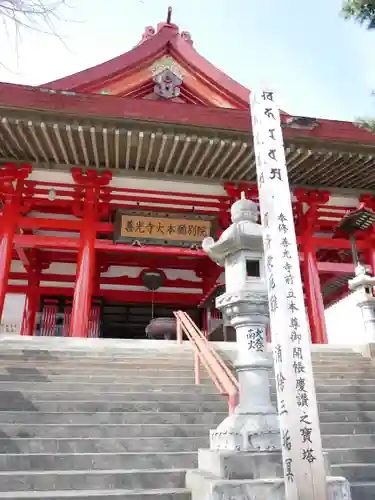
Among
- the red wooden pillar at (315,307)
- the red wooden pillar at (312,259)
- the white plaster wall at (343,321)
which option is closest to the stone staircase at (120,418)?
the red wooden pillar at (315,307)

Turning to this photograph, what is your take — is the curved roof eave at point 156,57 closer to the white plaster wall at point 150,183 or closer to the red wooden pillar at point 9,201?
the white plaster wall at point 150,183

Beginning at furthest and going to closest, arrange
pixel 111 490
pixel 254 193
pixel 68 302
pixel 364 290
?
pixel 68 302 < pixel 254 193 < pixel 364 290 < pixel 111 490

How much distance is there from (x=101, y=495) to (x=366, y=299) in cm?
658

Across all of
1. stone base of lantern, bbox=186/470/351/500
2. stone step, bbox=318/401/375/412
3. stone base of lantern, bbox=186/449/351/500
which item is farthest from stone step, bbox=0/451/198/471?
stone step, bbox=318/401/375/412

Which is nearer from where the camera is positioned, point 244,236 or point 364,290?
point 244,236

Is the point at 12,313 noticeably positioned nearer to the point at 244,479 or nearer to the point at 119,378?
the point at 119,378

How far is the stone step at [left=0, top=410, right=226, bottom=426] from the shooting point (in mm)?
4457

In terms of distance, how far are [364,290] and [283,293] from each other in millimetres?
6501

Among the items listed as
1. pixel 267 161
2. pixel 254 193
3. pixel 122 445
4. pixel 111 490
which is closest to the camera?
pixel 267 161

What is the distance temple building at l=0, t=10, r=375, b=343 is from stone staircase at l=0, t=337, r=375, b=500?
1800 millimetres

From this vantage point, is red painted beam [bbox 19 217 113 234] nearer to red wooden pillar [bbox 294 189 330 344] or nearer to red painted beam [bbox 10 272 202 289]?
red painted beam [bbox 10 272 202 289]

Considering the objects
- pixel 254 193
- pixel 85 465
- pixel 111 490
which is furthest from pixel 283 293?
pixel 254 193

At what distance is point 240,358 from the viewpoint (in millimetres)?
3533

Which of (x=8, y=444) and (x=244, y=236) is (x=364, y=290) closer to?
(x=244, y=236)
